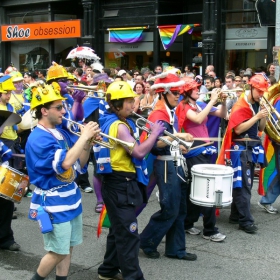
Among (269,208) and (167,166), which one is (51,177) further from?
(269,208)

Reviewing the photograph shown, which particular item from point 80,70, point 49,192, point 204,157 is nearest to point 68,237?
point 49,192

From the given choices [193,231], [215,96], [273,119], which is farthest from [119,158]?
[273,119]

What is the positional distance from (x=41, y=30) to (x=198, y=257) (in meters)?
16.5

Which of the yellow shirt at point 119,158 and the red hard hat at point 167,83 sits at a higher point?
the red hard hat at point 167,83

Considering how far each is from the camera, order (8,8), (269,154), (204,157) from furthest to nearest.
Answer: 1. (8,8)
2. (269,154)
3. (204,157)

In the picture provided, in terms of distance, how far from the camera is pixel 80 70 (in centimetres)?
1308

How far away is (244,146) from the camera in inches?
267

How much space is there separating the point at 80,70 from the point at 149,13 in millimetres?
5147

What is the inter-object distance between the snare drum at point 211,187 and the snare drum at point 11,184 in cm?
173

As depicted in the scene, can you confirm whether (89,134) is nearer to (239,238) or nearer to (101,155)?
(101,155)

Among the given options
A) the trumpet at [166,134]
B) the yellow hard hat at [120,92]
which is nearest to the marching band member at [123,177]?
the yellow hard hat at [120,92]

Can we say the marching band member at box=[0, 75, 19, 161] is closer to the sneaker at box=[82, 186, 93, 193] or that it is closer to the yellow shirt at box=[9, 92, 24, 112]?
the yellow shirt at box=[9, 92, 24, 112]

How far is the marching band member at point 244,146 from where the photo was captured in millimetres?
6621

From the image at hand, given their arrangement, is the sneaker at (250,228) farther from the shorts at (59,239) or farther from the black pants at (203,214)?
the shorts at (59,239)
